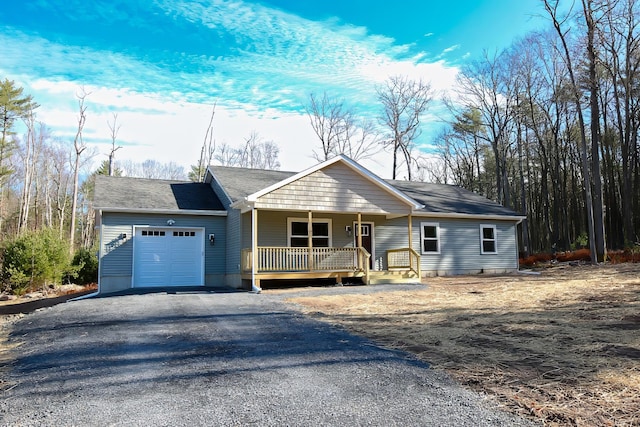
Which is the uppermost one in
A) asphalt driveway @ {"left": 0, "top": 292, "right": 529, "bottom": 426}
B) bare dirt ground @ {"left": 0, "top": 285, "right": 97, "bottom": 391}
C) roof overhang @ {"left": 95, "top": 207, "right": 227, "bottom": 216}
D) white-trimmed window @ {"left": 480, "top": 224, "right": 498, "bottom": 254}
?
roof overhang @ {"left": 95, "top": 207, "right": 227, "bottom": 216}

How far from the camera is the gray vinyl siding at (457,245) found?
18125 millimetres

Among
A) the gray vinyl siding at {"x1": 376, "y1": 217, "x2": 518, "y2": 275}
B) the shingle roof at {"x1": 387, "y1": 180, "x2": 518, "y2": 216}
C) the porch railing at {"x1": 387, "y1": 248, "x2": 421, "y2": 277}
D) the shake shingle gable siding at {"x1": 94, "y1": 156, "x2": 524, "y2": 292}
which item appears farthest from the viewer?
the shingle roof at {"x1": 387, "y1": 180, "x2": 518, "y2": 216}

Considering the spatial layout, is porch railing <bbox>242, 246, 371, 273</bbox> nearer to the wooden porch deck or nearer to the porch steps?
the wooden porch deck

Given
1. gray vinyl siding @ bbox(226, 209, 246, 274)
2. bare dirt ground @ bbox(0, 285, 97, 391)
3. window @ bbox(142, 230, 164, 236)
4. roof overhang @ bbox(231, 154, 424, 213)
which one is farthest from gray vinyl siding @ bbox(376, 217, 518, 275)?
bare dirt ground @ bbox(0, 285, 97, 391)

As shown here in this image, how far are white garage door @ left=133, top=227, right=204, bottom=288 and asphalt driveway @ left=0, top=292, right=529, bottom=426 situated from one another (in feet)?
23.7

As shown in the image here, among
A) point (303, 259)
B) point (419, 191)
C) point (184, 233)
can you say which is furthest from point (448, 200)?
point (184, 233)

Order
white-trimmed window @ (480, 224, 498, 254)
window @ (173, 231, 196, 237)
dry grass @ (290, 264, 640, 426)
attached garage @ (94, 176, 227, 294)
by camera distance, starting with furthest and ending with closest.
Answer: white-trimmed window @ (480, 224, 498, 254), window @ (173, 231, 196, 237), attached garage @ (94, 176, 227, 294), dry grass @ (290, 264, 640, 426)

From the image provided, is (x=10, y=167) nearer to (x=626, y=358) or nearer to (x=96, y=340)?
(x=96, y=340)

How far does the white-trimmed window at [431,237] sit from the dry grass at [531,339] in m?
7.06

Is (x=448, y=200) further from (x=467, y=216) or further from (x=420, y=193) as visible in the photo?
(x=467, y=216)

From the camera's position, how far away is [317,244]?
54.5 feet

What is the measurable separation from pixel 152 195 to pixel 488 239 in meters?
13.9

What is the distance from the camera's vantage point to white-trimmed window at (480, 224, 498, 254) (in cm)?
2014

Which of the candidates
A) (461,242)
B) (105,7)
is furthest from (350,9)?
(461,242)
